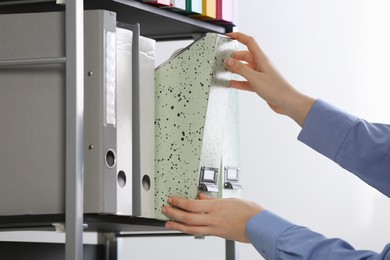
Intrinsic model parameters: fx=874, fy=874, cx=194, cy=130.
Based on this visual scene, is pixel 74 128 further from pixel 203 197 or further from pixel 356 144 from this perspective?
pixel 356 144

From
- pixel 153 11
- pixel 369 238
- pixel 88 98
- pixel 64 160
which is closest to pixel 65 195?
pixel 64 160

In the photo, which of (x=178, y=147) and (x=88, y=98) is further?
(x=178, y=147)

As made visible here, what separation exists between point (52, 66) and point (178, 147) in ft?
1.06

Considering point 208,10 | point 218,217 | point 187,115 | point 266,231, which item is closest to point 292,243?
point 266,231

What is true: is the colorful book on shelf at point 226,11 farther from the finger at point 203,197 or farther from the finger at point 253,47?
the finger at point 203,197

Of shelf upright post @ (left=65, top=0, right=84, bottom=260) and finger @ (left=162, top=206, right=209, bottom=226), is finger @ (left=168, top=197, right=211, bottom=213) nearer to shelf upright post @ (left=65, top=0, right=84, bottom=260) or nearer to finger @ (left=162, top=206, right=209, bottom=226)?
finger @ (left=162, top=206, right=209, bottom=226)

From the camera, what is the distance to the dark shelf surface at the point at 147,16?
1667 mm

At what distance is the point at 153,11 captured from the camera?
1.71 metres

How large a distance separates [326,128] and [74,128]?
0.48m

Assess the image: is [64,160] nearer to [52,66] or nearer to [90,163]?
[90,163]

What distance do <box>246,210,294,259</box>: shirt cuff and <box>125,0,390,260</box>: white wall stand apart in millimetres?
1134

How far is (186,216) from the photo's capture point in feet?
5.34

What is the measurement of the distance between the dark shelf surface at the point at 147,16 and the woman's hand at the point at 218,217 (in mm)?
389

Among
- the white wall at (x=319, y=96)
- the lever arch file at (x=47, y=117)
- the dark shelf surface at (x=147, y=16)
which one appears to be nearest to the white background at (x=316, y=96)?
the white wall at (x=319, y=96)
